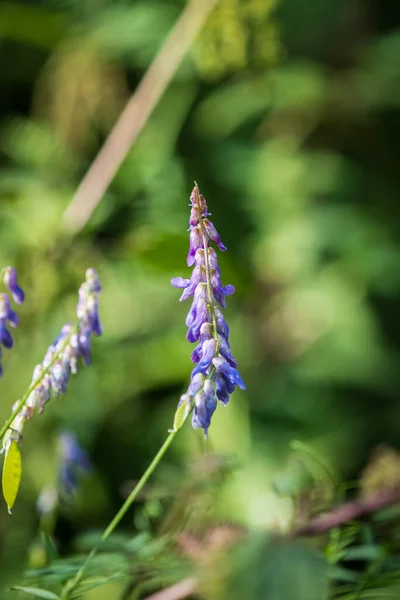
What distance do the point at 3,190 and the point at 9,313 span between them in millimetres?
823

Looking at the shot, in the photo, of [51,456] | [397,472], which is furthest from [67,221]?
[397,472]

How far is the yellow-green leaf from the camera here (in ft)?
1.80

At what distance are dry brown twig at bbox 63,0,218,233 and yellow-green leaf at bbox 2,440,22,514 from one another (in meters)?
0.94

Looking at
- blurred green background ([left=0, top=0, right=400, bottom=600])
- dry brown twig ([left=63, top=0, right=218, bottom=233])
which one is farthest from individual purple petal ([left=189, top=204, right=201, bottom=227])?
A: dry brown twig ([left=63, top=0, right=218, bottom=233])

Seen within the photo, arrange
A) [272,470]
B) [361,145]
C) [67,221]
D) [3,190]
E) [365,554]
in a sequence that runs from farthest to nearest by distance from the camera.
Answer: [361,145] < [272,470] < [67,221] < [3,190] < [365,554]

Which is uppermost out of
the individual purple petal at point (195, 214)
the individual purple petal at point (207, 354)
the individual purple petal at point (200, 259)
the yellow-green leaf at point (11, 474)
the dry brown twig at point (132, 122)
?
the dry brown twig at point (132, 122)

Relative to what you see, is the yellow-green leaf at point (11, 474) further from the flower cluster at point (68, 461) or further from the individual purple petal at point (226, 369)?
the flower cluster at point (68, 461)

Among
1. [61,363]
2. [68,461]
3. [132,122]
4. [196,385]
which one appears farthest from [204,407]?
[132,122]

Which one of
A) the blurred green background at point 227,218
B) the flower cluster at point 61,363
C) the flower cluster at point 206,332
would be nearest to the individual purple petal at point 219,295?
the flower cluster at point 206,332

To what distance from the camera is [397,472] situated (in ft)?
2.73

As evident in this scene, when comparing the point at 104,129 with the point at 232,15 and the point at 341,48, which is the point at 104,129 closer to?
the point at 232,15

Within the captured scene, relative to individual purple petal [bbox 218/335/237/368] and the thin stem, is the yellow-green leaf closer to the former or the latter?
the thin stem

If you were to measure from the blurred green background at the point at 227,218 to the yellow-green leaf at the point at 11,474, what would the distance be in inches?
32.3

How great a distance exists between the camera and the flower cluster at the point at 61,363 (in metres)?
0.60
